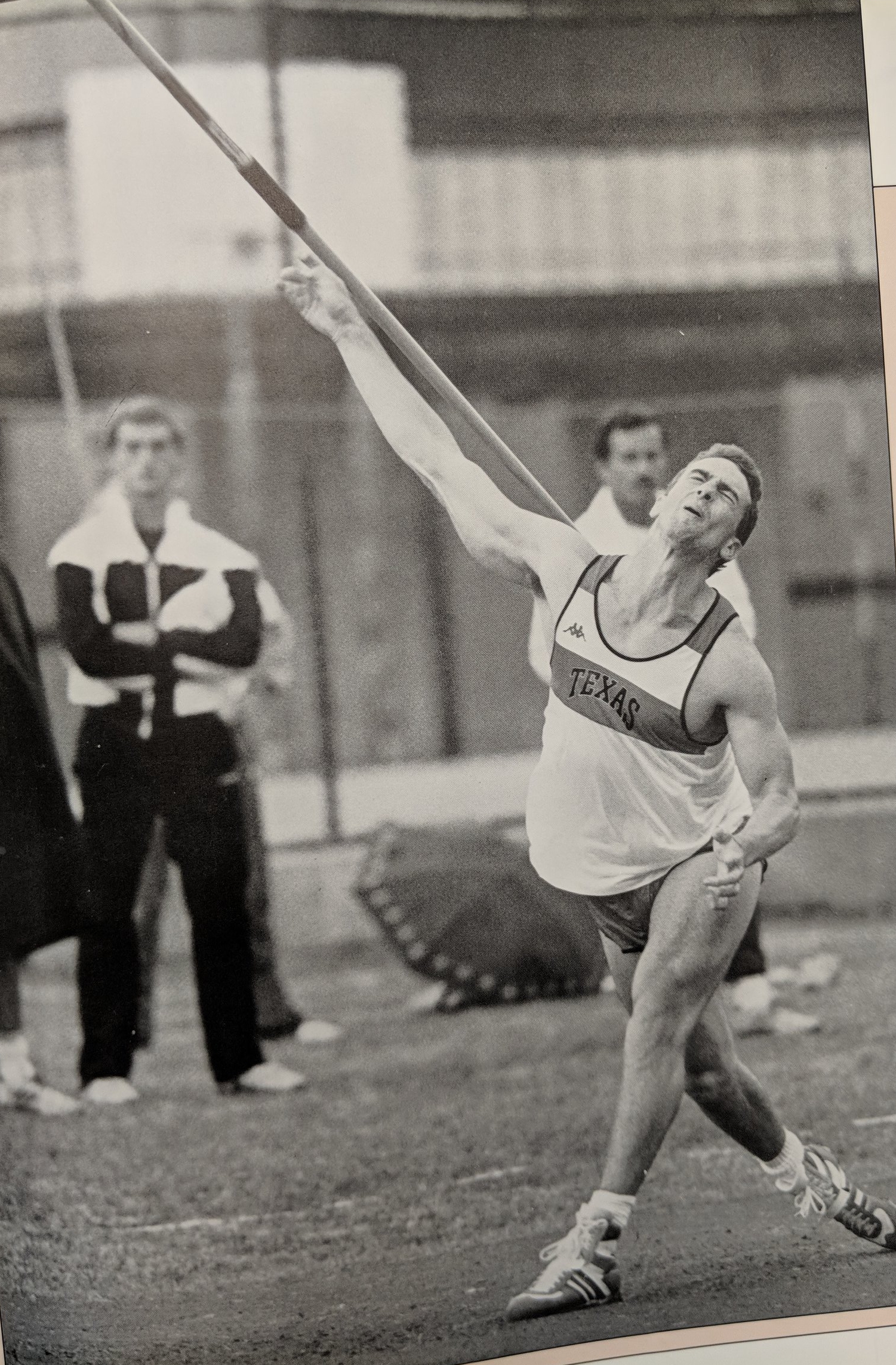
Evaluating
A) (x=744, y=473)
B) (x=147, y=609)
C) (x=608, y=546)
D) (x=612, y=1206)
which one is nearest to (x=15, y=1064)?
(x=147, y=609)

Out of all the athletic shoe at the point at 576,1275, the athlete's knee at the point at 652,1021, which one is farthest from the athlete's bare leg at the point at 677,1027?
the athletic shoe at the point at 576,1275

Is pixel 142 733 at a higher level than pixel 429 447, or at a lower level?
lower

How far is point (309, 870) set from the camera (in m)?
3.66

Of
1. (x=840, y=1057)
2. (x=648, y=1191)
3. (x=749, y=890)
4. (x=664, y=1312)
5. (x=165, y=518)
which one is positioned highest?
(x=165, y=518)

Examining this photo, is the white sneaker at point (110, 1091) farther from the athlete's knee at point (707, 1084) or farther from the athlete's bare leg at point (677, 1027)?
the athlete's knee at point (707, 1084)

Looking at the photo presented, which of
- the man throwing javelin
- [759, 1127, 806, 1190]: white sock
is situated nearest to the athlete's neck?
the man throwing javelin

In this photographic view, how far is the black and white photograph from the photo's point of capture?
356 cm

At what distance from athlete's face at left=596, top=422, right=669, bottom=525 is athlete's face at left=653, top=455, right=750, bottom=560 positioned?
0.04m

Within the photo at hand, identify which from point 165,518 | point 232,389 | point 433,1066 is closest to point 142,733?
point 165,518

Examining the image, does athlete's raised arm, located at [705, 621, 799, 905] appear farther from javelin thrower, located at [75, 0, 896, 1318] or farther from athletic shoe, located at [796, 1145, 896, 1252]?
athletic shoe, located at [796, 1145, 896, 1252]

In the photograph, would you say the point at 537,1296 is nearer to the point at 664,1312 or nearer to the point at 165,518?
the point at 664,1312

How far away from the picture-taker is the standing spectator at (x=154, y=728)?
3568 mm

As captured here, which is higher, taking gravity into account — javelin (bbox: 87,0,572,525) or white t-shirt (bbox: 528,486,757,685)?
javelin (bbox: 87,0,572,525)

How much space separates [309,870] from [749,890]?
1.07m
